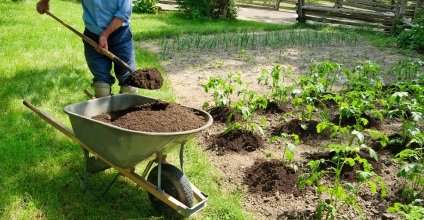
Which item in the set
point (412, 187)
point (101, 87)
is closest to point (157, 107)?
point (101, 87)

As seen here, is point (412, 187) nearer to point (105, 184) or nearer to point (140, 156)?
point (140, 156)

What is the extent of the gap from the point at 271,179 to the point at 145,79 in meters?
1.34

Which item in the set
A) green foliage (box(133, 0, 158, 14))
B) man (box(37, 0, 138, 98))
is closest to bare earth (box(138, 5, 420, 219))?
man (box(37, 0, 138, 98))

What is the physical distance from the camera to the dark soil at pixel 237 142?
4.10m

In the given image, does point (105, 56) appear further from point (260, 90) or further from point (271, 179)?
point (260, 90)

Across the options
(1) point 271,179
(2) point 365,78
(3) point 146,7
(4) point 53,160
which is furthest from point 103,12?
(3) point 146,7

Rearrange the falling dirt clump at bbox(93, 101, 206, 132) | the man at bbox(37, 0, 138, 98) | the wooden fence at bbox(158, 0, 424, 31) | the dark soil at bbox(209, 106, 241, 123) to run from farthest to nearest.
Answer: the wooden fence at bbox(158, 0, 424, 31)
the dark soil at bbox(209, 106, 241, 123)
the man at bbox(37, 0, 138, 98)
the falling dirt clump at bbox(93, 101, 206, 132)

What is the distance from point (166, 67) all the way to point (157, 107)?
151 inches

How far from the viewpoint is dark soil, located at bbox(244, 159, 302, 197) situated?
3.42m

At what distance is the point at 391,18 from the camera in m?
12.8

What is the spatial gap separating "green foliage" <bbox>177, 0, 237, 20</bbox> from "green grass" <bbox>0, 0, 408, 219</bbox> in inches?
276

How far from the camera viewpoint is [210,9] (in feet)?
45.1

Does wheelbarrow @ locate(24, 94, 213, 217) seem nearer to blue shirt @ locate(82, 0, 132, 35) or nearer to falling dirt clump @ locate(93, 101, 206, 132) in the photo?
falling dirt clump @ locate(93, 101, 206, 132)

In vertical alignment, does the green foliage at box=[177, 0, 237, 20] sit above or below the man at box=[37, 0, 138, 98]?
below
